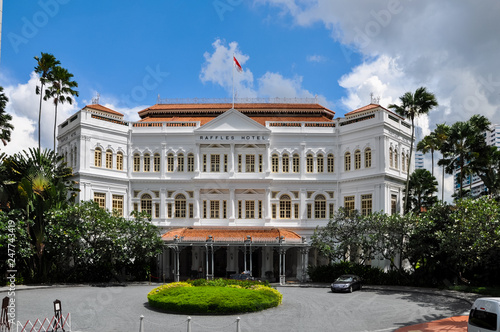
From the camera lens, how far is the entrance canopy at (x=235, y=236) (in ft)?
124

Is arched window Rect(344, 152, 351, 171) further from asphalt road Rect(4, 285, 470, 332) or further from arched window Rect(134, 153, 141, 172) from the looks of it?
arched window Rect(134, 153, 141, 172)

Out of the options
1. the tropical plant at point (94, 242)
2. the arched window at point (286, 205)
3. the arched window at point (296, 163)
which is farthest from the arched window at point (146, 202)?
the arched window at point (296, 163)

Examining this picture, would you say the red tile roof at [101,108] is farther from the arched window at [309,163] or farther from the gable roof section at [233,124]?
the arched window at [309,163]

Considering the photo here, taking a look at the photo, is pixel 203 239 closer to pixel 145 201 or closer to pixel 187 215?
pixel 187 215

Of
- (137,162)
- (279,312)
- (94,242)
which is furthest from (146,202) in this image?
(279,312)

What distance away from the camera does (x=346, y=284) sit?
1241 inches

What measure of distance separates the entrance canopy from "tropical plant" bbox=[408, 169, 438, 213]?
13418 mm

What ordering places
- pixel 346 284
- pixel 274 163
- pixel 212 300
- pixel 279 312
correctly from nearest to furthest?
pixel 212 300, pixel 279 312, pixel 346 284, pixel 274 163

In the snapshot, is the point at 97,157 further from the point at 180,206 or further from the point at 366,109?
the point at 366,109

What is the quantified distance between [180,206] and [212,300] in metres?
22.6

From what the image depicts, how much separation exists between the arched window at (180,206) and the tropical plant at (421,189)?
21.3m

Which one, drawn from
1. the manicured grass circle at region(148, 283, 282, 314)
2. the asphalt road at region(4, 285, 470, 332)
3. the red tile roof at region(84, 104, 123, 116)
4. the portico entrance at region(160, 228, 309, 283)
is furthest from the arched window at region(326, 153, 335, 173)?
the manicured grass circle at region(148, 283, 282, 314)

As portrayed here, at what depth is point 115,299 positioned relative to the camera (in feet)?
90.0

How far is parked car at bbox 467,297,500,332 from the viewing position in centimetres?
1418
